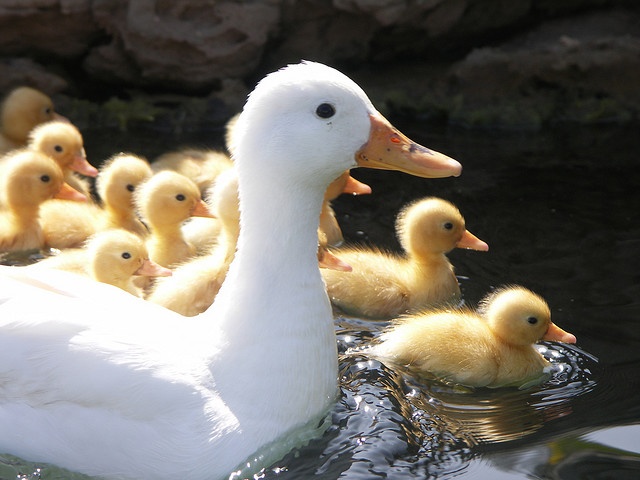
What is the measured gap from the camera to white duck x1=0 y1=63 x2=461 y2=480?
3.68 m

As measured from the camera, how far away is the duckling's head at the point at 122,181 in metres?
6.27

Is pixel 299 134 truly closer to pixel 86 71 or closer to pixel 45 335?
pixel 45 335

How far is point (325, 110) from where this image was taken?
12.9 ft

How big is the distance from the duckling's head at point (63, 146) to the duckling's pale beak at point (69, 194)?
0.32 m

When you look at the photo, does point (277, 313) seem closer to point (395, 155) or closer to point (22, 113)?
point (395, 155)

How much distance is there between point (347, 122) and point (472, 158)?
3.95 meters

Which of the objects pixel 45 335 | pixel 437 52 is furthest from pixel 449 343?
pixel 437 52

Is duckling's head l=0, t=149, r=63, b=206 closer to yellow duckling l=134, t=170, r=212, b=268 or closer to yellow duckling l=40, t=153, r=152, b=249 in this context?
yellow duckling l=40, t=153, r=152, b=249

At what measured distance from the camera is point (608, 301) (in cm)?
561

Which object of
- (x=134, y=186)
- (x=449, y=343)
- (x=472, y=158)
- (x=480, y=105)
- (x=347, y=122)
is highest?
(x=480, y=105)

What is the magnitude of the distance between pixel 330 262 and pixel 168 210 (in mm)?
1059

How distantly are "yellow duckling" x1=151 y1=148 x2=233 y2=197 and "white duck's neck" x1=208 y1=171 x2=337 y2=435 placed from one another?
9.92 feet

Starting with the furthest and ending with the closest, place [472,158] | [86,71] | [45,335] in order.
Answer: [86,71] < [472,158] < [45,335]

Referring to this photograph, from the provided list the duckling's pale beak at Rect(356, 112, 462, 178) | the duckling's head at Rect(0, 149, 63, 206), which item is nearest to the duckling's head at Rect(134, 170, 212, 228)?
the duckling's head at Rect(0, 149, 63, 206)
